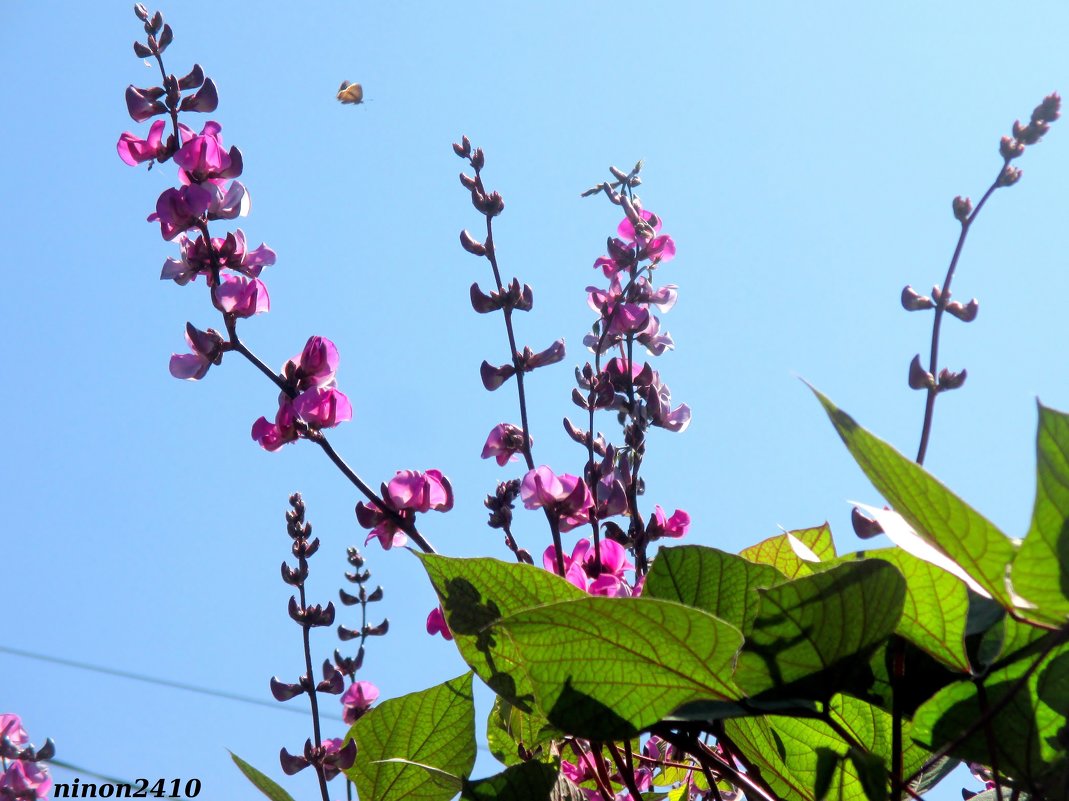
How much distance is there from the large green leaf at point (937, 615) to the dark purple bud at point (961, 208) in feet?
2.20

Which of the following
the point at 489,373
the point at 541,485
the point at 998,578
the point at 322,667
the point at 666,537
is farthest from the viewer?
the point at 322,667

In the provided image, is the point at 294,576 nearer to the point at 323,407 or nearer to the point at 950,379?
the point at 323,407

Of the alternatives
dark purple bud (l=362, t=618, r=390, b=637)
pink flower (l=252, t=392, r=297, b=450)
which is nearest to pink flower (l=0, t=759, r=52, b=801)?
dark purple bud (l=362, t=618, r=390, b=637)

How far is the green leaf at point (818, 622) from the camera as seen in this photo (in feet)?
1.06

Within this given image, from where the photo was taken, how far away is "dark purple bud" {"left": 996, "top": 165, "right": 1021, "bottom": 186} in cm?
99

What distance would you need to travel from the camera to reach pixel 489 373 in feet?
3.47

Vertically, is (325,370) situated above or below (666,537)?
above

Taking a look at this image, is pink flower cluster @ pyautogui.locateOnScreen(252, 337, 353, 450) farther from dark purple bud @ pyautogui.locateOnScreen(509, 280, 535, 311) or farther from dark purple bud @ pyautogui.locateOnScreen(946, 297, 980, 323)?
dark purple bud @ pyautogui.locateOnScreen(946, 297, 980, 323)

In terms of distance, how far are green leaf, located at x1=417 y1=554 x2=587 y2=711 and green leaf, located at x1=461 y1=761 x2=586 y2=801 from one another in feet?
0.10

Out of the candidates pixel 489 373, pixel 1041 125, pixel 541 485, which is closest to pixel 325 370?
pixel 489 373

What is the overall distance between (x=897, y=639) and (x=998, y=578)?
0.07 meters

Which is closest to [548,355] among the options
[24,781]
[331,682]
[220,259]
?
[220,259]

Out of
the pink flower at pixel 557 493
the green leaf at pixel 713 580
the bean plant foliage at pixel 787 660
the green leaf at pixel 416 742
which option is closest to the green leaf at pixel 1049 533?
the bean plant foliage at pixel 787 660

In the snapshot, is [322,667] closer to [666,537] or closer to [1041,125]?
[666,537]
